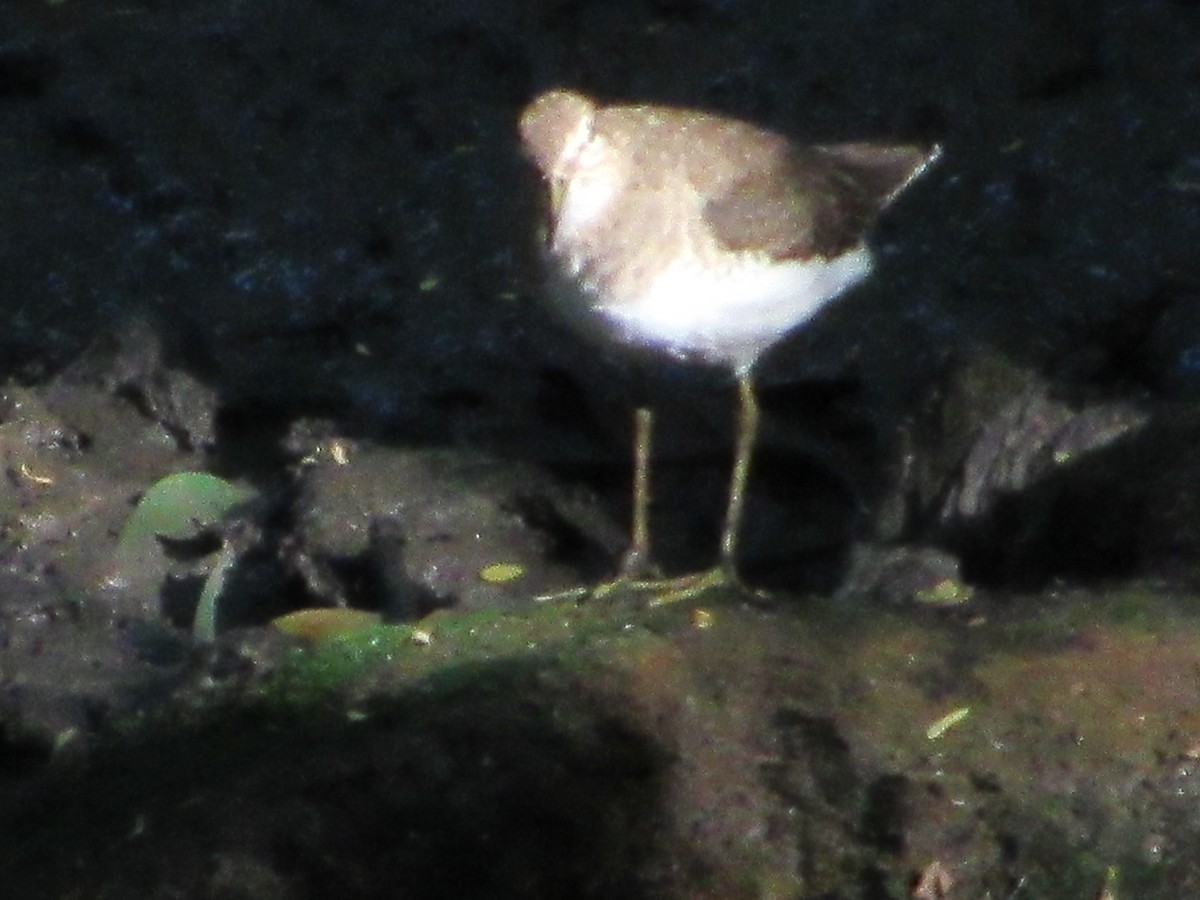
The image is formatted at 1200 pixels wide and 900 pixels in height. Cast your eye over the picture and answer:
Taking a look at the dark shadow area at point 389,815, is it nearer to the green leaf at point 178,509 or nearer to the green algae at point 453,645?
the green algae at point 453,645

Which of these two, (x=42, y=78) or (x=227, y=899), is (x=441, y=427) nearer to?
(x=42, y=78)

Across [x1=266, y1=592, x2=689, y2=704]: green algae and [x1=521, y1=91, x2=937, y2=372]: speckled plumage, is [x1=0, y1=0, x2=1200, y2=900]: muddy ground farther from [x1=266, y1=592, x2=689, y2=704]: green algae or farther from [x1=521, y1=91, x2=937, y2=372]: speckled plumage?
[x1=521, y1=91, x2=937, y2=372]: speckled plumage

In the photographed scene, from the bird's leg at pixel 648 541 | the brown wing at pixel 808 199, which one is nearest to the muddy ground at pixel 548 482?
the bird's leg at pixel 648 541

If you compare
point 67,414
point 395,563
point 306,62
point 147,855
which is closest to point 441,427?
point 395,563

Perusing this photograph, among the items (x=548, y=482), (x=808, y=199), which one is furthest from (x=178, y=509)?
(x=808, y=199)

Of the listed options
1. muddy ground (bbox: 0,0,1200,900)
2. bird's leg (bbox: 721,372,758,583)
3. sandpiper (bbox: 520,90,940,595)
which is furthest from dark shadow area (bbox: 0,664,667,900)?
bird's leg (bbox: 721,372,758,583)

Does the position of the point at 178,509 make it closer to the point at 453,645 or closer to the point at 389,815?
the point at 453,645
